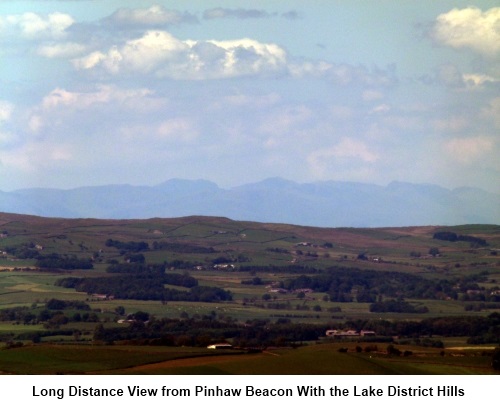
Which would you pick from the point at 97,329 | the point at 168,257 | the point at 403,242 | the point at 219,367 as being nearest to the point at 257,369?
the point at 219,367

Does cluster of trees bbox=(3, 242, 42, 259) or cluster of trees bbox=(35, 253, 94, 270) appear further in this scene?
cluster of trees bbox=(3, 242, 42, 259)

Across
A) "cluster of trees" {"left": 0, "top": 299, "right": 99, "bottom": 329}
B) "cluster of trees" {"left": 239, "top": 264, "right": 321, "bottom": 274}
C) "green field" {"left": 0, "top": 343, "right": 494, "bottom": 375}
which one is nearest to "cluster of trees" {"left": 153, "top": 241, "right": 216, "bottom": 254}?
"cluster of trees" {"left": 239, "top": 264, "right": 321, "bottom": 274}

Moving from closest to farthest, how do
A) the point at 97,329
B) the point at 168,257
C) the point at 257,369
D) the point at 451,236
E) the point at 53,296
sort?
the point at 257,369, the point at 97,329, the point at 53,296, the point at 168,257, the point at 451,236

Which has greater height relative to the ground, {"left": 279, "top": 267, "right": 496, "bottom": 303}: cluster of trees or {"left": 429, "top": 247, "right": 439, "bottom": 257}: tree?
{"left": 429, "top": 247, "right": 439, "bottom": 257}: tree

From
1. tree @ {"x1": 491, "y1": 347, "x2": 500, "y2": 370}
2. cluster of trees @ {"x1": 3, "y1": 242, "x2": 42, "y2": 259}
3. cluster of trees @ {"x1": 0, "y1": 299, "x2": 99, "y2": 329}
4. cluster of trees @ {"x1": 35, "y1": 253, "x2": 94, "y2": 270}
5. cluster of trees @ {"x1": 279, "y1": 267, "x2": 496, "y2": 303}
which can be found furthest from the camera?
cluster of trees @ {"x1": 3, "y1": 242, "x2": 42, "y2": 259}

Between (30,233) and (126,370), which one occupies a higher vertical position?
(30,233)

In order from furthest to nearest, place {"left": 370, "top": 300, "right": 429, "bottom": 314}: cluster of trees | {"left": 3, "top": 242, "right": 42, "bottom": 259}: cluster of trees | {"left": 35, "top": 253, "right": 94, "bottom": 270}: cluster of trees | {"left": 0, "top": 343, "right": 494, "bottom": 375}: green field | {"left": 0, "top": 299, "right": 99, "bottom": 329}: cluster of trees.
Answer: {"left": 3, "top": 242, "right": 42, "bottom": 259}: cluster of trees < {"left": 35, "top": 253, "right": 94, "bottom": 270}: cluster of trees < {"left": 370, "top": 300, "right": 429, "bottom": 314}: cluster of trees < {"left": 0, "top": 299, "right": 99, "bottom": 329}: cluster of trees < {"left": 0, "top": 343, "right": 494, "bottom": 375}: green field

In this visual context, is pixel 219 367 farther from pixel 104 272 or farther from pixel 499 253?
pixel 499 253

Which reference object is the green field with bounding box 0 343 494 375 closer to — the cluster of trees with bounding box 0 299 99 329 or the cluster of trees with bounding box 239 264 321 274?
the cluster of trees with bounding box 0 299 99 329

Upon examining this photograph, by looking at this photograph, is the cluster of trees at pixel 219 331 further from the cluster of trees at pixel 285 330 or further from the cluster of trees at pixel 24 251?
the cluster of trees at pixel 24 251

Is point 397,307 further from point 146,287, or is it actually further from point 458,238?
point 458,238

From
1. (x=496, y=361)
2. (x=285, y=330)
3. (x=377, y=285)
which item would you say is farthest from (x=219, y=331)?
(x=377, y=285)
